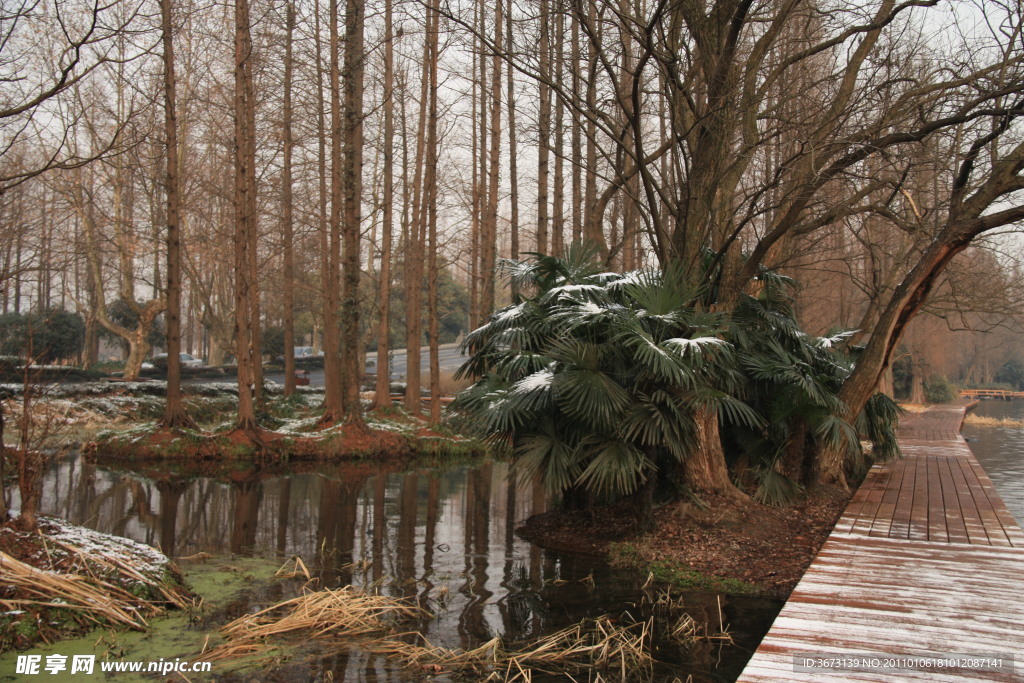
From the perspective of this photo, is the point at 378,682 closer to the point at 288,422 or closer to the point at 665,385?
the point at 665,385

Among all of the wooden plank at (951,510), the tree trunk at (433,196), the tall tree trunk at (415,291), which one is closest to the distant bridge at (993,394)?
the tall tree trunk at (415,291)

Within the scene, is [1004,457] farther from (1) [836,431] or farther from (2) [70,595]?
(2) [70,595]

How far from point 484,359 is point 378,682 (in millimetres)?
5036

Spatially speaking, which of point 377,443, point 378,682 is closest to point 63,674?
point 378,682

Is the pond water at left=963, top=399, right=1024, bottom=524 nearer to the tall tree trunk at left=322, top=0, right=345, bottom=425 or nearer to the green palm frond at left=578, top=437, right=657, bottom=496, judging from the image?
the green palm frond at left=578, top=437, right=657, bottom=496

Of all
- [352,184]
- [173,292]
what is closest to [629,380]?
[352,184]

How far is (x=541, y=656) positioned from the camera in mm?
5223

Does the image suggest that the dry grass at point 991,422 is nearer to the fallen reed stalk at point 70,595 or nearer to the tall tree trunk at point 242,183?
the tall tree trunk at point 242,183

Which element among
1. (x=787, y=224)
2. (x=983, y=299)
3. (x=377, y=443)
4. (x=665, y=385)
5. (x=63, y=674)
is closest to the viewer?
(x=63, y=674)

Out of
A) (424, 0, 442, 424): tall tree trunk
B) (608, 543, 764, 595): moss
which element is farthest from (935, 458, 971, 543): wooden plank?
(424, 0, 442, 424): tall tree trunk

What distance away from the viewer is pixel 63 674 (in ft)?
15.0

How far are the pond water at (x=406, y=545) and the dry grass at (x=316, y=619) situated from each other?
0.99ft

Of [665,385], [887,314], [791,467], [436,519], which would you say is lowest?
[436,519]

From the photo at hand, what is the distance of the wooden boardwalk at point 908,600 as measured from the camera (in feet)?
14.1
